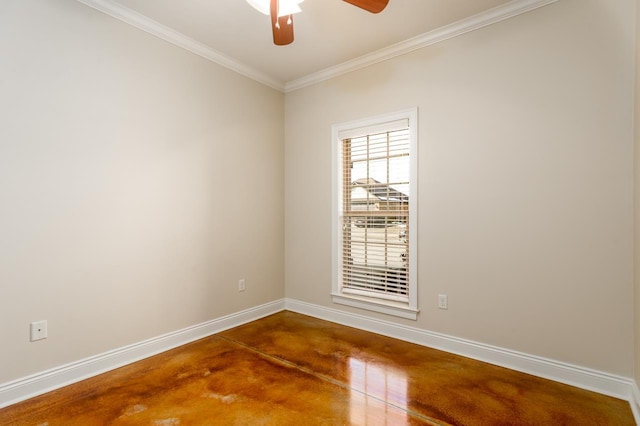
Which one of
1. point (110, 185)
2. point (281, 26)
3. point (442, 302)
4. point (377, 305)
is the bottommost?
point (377, 305)

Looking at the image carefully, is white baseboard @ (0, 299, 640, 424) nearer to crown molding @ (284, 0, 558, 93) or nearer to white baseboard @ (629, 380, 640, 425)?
white baseboard @ (629, 380, 640, 425)

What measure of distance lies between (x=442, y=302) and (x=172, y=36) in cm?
325

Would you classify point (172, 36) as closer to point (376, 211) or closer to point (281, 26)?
point (281, 26)

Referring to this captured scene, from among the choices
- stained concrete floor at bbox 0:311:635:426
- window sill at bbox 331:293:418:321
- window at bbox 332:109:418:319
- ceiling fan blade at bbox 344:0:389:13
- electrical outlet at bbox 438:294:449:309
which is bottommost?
stained concrete floor at bbox 0:311:635:426

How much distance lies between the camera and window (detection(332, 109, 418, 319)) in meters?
3.03

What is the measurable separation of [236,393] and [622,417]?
7.49 feet

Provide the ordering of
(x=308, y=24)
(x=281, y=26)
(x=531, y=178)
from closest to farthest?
(x=281, y=26) < (x=531, y=178) < (x=308, y=24)

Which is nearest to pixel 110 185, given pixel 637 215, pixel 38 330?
pixel 38 330

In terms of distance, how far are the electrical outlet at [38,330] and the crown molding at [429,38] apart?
3171 millimetres

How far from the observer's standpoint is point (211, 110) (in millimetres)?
3164

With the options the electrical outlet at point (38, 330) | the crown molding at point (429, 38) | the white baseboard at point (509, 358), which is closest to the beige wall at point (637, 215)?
the white baseboard at point (509, 358)

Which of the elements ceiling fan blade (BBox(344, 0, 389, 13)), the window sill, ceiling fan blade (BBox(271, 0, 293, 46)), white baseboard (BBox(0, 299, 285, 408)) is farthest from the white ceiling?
white baseboard (BBox(0, 299, 285, 408))

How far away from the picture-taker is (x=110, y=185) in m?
2.46

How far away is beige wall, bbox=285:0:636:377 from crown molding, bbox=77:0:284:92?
1316 mm
